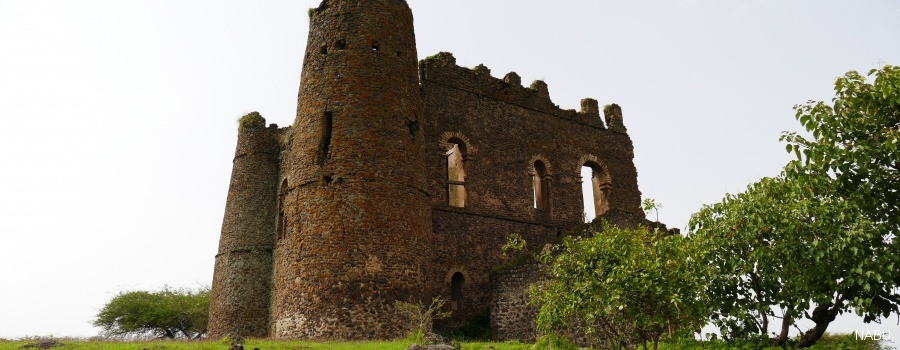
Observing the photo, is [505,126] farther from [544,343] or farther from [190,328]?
[190,328]

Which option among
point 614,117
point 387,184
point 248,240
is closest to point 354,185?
point 387,184

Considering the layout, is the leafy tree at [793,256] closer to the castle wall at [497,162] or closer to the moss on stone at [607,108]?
the castle wall at [497,162]

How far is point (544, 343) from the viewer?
11766 mm

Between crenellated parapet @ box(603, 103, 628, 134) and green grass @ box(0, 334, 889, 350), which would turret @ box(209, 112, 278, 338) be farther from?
crenellated parapet @ box(603, 103, 628, 134)

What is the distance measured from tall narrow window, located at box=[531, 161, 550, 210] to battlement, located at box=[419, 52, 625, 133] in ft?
6.48

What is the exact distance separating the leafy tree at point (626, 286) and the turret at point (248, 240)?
11764mm

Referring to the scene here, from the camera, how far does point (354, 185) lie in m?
15.6

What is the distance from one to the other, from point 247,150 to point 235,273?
4.01 meters

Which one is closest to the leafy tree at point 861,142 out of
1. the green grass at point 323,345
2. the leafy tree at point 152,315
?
the green grass at point 323,345

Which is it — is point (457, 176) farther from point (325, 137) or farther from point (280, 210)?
point (325, 137)

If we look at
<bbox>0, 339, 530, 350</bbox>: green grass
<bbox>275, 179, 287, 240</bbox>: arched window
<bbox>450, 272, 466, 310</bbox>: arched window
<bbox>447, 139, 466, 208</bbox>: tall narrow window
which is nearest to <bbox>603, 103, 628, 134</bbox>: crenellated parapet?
<bbox>447, 139, 466, 208</bbox>: tall narrow window

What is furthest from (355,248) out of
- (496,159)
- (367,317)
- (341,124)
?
(496,159)

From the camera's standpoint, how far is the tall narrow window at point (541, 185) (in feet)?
70.5

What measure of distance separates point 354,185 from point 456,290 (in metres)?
4.55
